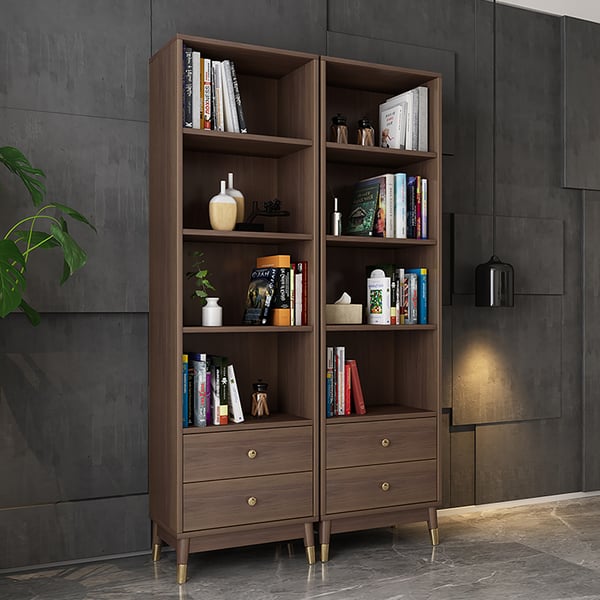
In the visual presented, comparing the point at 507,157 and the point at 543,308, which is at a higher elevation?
the point at 507,157

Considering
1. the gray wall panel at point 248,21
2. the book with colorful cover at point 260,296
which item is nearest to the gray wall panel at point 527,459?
the book with colorful cover at point 260,296

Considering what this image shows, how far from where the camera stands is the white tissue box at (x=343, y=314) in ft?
12.4

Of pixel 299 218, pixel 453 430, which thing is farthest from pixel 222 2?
pixel 453 430

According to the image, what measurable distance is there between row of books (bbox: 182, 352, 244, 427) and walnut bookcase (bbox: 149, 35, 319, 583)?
63mm

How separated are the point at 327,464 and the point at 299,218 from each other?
1.12 metres

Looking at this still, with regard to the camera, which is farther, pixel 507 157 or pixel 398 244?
pixel 507 157

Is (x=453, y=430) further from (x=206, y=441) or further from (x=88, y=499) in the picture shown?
(x=88, y=499)

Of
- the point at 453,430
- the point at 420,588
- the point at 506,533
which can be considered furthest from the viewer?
the point at 453,430

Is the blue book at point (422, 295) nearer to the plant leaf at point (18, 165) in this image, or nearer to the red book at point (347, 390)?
the red book at point (347, 390)

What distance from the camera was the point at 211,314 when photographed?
137 inches

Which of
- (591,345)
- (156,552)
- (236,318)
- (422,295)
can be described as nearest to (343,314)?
(422,295)

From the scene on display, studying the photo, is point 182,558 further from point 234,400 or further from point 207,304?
point 207,304

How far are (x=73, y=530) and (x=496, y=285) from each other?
7.87ft

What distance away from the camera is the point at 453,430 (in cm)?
445
